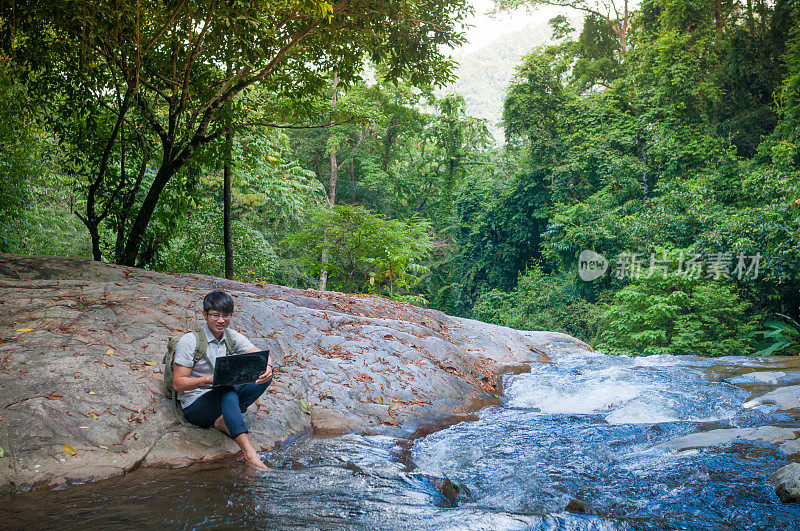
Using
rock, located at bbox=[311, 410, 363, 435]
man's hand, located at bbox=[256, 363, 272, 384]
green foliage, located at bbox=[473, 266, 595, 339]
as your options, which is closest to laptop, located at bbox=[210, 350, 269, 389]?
man's hand, located at bbox=[256, 363, 272, 384]

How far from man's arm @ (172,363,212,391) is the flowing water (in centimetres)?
59

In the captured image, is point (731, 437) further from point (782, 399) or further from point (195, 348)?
point (195, 348)

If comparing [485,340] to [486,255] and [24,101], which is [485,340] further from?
[486,255]

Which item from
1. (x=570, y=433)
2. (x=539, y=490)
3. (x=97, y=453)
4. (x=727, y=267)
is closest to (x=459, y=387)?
(x=570, y=433)

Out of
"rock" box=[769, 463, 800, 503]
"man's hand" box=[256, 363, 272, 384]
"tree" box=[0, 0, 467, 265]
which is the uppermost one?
"tree" box=[0, 0, 467, 265]

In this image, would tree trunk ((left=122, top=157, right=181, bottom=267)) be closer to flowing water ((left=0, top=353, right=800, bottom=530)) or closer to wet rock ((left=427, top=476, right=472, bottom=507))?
flowing water ((left=0, top=353, right=800, bottom=530))

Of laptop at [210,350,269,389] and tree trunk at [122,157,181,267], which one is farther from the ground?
tree trunk at [122,157,181,267]

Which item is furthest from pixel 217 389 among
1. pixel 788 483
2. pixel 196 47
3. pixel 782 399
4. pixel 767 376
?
pixel 767 376

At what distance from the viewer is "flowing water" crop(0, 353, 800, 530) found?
3182 millimetres

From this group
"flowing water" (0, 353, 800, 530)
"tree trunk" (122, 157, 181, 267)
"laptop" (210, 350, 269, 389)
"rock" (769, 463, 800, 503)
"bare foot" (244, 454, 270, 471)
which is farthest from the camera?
"tree trunk" (122, 157, 181, 267)

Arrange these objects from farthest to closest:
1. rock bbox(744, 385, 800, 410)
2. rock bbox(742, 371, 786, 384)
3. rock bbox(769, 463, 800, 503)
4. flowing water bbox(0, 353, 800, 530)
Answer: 1. rock bbox(742, 371, 786, 384)
2. rock bbox(744, 385, 800, 410)
3. rock bbox(769, 463, 800, 503)
4. flowing water bbox(0, 353, 800, 530)

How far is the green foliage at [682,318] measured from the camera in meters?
15.3
